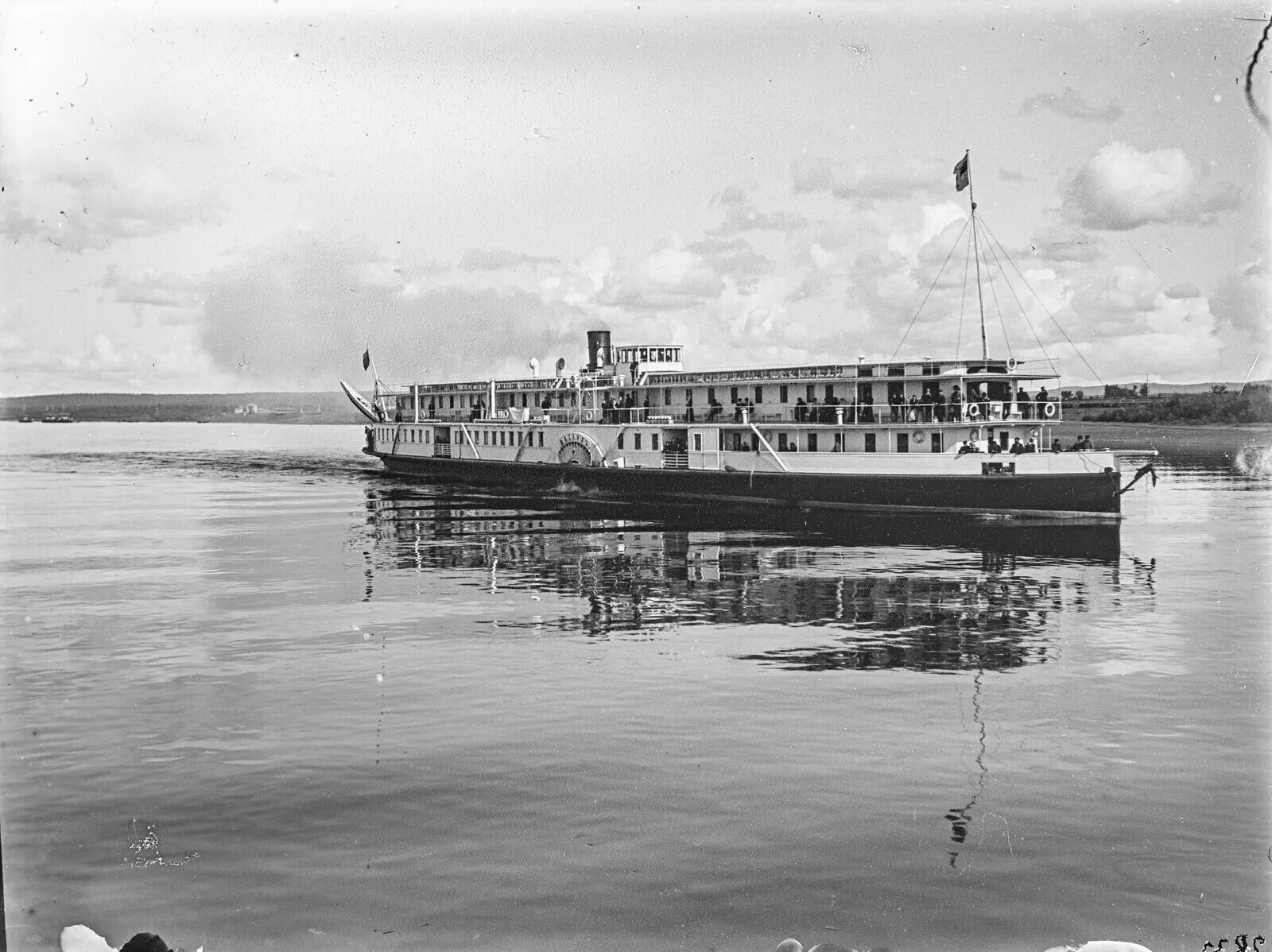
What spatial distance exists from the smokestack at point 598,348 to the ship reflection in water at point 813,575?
1842 cm

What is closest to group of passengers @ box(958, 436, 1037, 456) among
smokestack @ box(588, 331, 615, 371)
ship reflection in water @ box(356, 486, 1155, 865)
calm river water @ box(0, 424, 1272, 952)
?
ship reflection in water @ box(356, 486, 1155, 865)

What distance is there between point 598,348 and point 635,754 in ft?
189

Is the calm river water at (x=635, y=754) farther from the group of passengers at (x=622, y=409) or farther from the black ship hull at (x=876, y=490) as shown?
the group of passengers at (x=622, y=409)

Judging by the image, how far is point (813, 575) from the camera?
115ft

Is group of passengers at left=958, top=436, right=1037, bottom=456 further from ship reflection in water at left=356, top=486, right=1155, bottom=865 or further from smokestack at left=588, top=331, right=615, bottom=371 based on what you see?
smokestack at left=588, top=331, right=615, bottom=371

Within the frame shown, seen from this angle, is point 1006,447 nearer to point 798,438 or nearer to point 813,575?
point 798,438

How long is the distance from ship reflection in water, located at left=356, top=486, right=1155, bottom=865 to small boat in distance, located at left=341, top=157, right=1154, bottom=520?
1690mm

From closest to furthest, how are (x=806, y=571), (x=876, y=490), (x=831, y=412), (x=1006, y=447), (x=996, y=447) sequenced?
1. (x=806, y=571)
2. (x=996, y=447)
3. (x=1006, y=447)
4. (x=876, y=490)
5. (x=831, y=412)

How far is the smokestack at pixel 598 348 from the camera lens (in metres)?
72.8

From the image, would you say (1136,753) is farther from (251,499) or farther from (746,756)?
(251,499)

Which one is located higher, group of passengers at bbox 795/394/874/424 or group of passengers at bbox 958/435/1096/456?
group of passengers at bbox 795/394/874/424

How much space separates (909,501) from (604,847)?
3904cm

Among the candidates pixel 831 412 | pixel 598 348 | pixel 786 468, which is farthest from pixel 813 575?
pixel 598 348

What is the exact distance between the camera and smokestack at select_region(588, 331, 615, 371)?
72750mm
